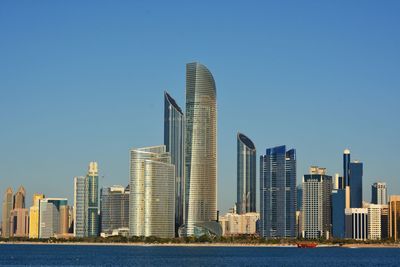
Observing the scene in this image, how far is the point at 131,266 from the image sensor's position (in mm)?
135125

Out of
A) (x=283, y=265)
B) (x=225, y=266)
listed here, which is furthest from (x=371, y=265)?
(x=225, y=266)

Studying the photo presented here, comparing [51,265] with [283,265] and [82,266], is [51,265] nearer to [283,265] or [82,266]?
[82,266]

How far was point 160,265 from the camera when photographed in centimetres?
13862

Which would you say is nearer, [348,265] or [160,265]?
[160,265]

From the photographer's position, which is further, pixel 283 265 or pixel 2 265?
pixel 283 265

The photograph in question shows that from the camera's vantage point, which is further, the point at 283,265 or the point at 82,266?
the point at 283,265

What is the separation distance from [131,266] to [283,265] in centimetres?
2574

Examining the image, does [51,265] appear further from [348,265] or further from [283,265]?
[348,265]

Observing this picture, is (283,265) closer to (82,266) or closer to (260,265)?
A: (260,265)

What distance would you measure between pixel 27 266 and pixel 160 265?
2064cm

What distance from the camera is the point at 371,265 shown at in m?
149

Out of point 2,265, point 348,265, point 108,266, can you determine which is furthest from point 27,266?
point 348,265

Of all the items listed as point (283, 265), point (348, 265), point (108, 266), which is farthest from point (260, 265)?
point (108, 266)

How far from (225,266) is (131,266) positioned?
570 inches
